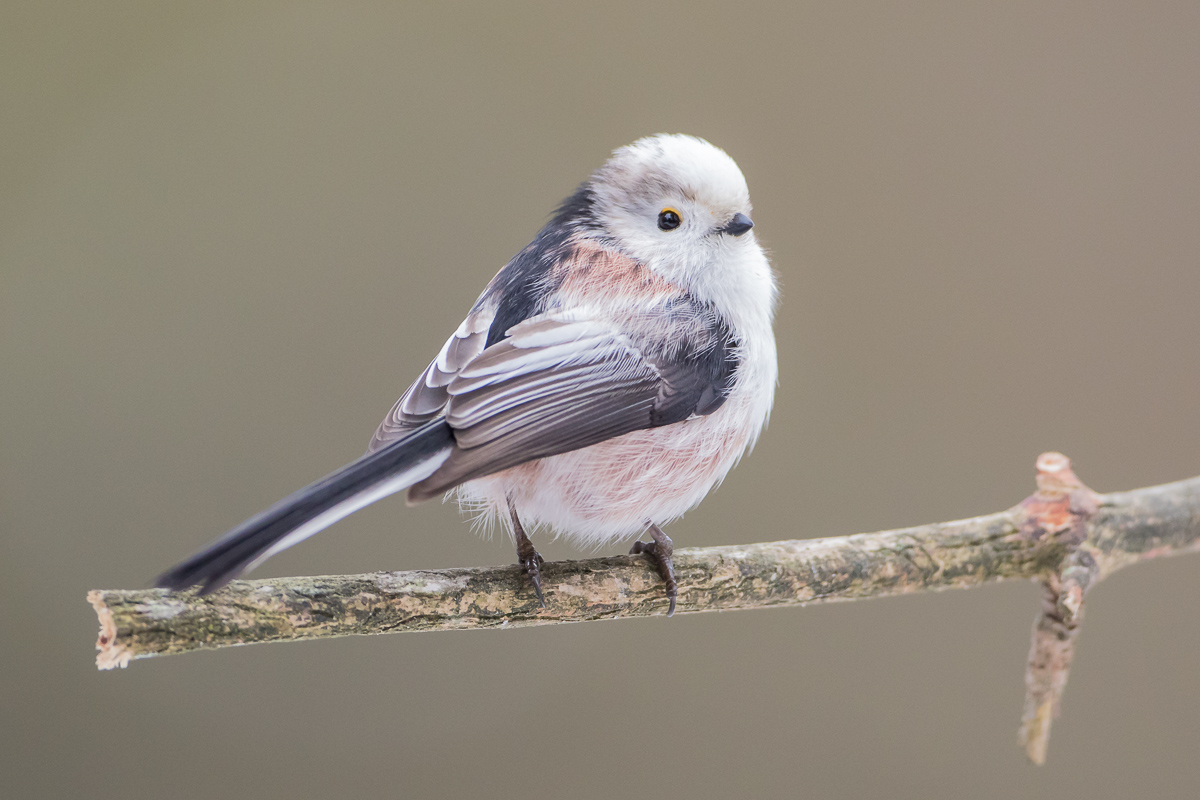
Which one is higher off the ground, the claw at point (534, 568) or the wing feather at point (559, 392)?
the wing feather at point (559, 392)

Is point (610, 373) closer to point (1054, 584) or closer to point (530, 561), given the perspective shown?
point (530, 561)

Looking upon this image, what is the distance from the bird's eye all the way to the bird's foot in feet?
1.73

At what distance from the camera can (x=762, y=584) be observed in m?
1.38

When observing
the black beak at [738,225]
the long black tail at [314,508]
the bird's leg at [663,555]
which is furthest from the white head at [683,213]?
the long black tail at [314,508]

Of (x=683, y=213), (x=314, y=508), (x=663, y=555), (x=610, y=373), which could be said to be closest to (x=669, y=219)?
(x=683, y=213)

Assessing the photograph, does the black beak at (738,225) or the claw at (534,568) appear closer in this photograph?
the claw at (534,568)

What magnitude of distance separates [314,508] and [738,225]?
80 cm

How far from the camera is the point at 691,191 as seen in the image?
137cm

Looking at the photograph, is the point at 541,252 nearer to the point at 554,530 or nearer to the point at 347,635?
the point at 554,530

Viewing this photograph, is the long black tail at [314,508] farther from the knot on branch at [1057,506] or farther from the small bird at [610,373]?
A: the knot on branch at [1057,506]

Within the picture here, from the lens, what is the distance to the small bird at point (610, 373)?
110 cm

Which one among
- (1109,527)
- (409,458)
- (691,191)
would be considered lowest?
(409,458)

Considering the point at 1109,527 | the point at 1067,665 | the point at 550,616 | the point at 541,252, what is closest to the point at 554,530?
the point at 550,616

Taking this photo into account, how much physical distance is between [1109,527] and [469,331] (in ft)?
4.03
